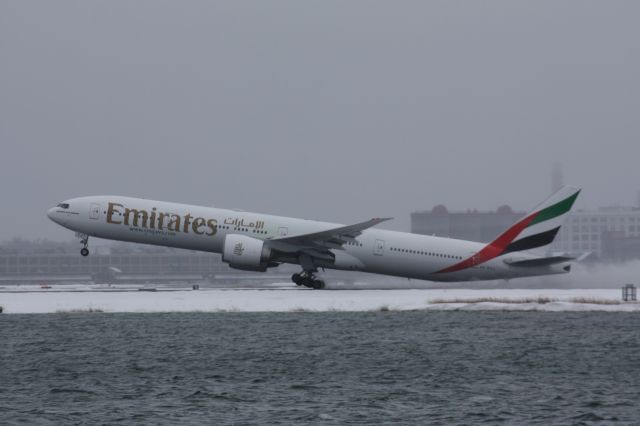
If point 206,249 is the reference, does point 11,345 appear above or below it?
below

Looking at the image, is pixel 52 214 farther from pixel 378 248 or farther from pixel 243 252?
pixel 378 248

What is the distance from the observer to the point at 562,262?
198 feet

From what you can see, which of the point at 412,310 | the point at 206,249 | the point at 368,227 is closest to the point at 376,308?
the point at 412,310

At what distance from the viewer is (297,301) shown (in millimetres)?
51625

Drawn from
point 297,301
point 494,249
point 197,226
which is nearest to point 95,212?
point 197,226

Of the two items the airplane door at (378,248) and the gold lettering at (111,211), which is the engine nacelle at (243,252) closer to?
the airplane door at (378,248)

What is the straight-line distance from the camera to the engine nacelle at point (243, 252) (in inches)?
2309

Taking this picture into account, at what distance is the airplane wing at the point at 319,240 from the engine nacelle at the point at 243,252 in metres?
0.89

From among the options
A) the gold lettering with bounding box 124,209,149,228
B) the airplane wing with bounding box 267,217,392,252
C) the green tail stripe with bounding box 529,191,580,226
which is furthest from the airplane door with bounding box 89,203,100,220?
the green tail stripe with bounding box 529,191,580,226

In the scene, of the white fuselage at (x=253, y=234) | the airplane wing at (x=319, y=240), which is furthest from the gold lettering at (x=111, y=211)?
the airplane wing at (x=319, y=240)

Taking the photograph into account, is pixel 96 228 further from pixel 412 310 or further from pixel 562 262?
pixel 562 262

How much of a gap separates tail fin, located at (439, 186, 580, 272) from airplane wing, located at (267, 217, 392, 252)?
6.39m

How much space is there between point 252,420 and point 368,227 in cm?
3425

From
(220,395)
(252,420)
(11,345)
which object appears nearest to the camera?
(252,420)
